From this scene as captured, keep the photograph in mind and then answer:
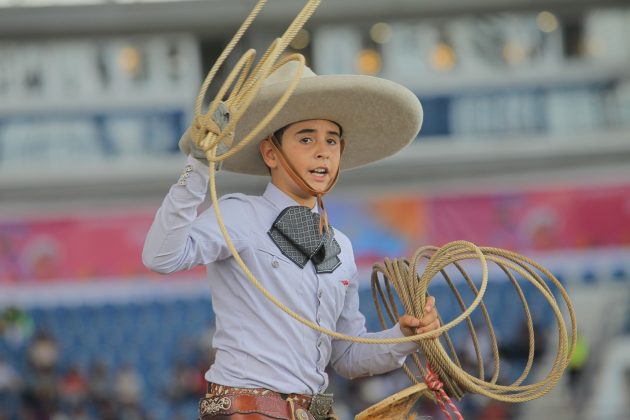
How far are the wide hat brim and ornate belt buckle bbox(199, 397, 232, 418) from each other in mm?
836

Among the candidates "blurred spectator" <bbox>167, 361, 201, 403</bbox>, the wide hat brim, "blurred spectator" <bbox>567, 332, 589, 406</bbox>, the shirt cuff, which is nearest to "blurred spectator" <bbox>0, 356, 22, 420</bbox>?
"blurred spectator" <bbox>167, 361, 201, 403</bbox>

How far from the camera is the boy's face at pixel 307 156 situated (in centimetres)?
350

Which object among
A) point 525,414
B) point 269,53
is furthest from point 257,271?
point 525,414

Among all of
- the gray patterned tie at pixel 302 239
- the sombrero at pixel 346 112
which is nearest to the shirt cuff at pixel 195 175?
the sombrero at pixel 346 112

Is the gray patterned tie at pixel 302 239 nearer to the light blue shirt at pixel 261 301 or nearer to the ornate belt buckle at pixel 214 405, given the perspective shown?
the light blue shirt at pixel 261 301

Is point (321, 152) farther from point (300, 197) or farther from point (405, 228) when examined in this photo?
point (405, 228)

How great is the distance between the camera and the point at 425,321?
335 cm

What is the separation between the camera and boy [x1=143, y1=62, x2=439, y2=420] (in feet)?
10.6

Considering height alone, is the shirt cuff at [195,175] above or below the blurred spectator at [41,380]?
above

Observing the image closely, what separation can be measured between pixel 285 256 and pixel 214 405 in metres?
0.49

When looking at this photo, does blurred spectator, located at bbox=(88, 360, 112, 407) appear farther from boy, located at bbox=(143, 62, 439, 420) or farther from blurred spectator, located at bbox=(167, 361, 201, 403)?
boy, located at bbox=(143, 62, 439, 420)

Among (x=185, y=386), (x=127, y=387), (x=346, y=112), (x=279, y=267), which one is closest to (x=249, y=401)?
(x=279, y=267)

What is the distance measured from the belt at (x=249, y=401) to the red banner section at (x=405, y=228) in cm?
1212

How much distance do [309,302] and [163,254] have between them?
537 mm
